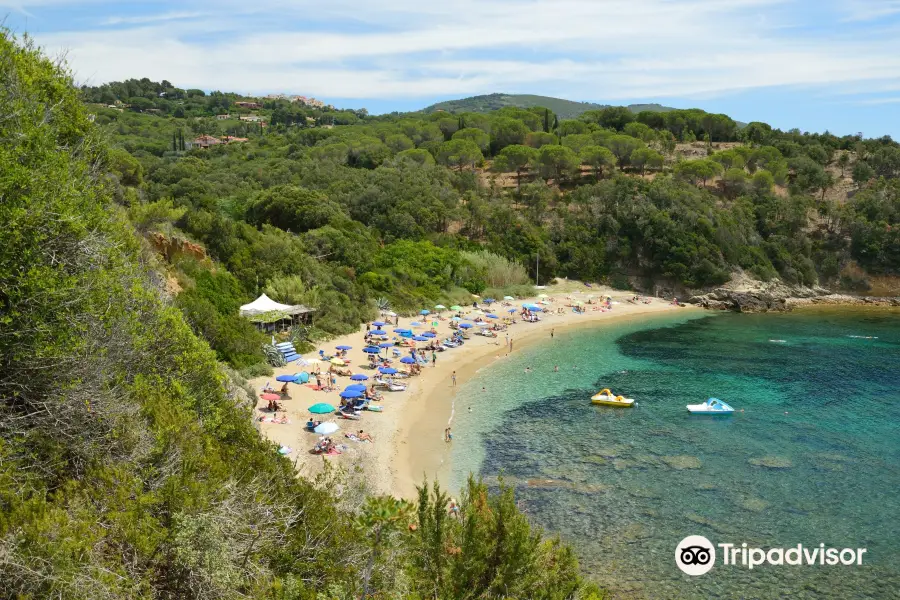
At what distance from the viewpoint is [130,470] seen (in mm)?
8539

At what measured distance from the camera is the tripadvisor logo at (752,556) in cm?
1596

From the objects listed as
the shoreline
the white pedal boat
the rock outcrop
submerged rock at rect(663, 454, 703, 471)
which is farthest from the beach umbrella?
the rock outcrop

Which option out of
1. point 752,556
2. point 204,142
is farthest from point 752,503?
Result: point 204,142

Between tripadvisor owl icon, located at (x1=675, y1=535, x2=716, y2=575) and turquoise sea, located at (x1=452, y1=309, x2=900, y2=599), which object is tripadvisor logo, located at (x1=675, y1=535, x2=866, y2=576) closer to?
tripadvisor owl icon, located at (x1=675, y1=535, x2=716, y2=575)

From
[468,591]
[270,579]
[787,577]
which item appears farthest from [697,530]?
[270,579]

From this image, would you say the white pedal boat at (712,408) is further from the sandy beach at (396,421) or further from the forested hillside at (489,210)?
the forested hillside at (489,210)

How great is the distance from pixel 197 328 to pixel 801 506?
23175 millimetres

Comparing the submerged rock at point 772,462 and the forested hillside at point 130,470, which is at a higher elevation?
the forested hillside at point 130,470

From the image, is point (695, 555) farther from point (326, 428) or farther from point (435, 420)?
point (326, 428)

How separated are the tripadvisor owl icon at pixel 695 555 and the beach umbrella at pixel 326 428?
11.9m

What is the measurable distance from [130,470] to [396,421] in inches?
651

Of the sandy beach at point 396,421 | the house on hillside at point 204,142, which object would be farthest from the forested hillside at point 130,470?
the house on hillside at point 204,142

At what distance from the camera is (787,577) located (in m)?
15.4

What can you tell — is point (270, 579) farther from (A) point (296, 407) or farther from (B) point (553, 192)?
(B) point (553, 192)
